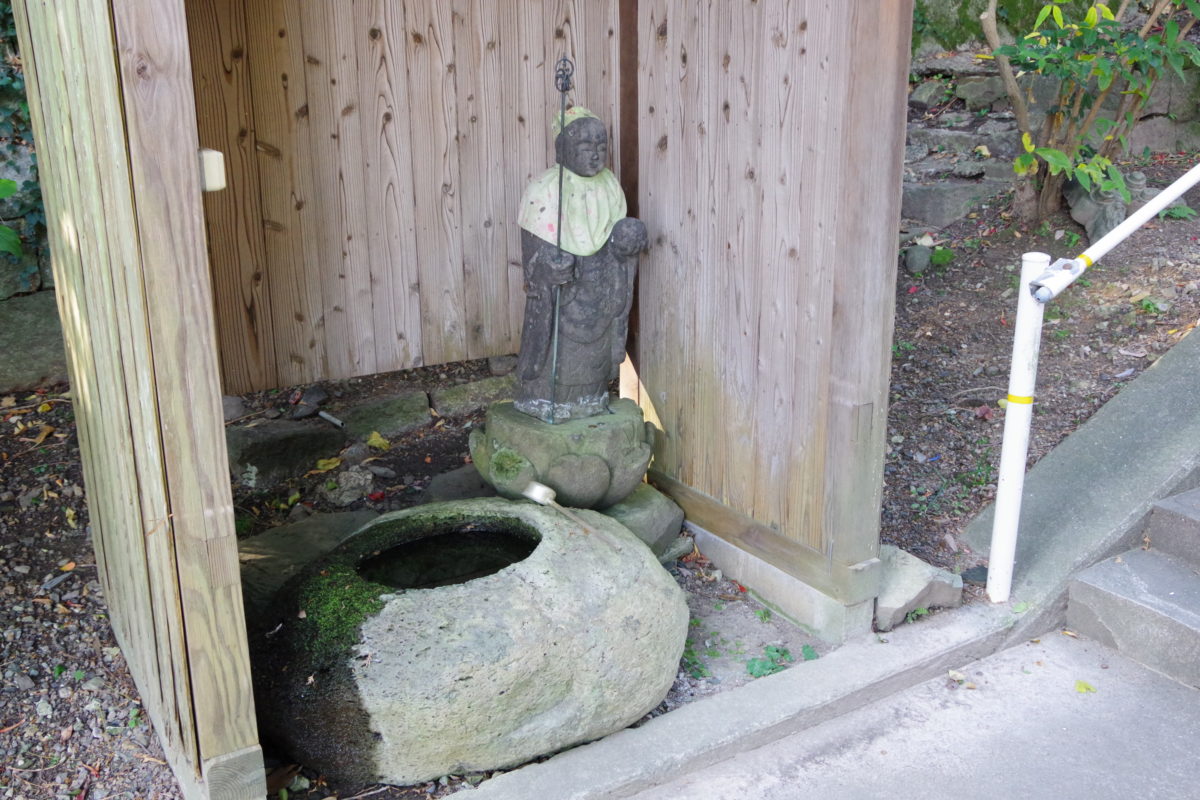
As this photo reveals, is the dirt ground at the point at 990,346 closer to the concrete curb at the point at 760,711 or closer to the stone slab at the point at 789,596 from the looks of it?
the concrete curb at the point at 760,711

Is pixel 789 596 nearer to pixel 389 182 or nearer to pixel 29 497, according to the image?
pixel 389 182

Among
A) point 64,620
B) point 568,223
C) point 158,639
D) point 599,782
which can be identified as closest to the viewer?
point 158,639

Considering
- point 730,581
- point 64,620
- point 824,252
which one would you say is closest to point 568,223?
point 824,252

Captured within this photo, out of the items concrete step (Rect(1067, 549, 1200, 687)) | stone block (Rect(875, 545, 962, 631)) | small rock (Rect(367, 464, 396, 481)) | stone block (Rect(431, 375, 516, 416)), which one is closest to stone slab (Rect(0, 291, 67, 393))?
small rock (Rect(367, 464, 396, 481))

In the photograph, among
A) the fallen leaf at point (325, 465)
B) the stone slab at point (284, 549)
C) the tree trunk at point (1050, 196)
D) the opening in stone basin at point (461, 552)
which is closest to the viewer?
the stone slab at point (284, 549)

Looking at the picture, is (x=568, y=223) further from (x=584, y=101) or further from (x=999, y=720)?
(x=999, y=720)

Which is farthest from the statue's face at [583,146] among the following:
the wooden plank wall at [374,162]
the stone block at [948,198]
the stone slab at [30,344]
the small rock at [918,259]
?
the stone block at [948,198]

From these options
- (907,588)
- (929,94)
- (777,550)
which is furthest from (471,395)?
(929,94)

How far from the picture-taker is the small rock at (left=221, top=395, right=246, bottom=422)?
173 inches

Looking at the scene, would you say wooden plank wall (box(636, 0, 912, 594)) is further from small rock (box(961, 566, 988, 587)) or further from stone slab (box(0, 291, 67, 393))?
stone slab (box(0, 291, 67, 393))

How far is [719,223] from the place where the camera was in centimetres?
377

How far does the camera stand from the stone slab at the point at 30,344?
438 centimetres

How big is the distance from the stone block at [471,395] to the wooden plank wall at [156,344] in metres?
1.90

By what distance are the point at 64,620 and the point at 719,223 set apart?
260 cm
